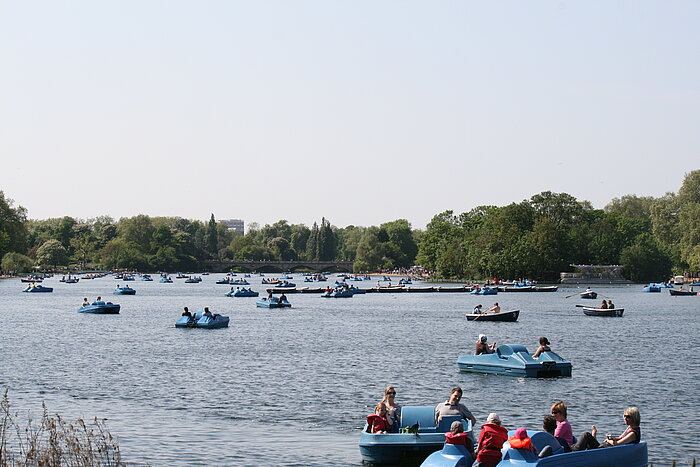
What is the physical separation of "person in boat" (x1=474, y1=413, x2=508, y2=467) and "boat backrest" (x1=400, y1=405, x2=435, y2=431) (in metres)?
4.39

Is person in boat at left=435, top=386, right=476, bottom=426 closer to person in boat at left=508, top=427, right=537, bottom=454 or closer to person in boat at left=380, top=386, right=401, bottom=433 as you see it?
person in boat at left=380, top=386, right=401, bottom=433

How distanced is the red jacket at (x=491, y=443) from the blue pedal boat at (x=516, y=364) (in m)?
23.5

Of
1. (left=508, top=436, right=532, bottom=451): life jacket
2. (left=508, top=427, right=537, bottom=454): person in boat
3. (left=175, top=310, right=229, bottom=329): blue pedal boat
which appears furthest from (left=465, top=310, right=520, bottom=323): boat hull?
(left=508, top=436, right=532, bottom=451): life jacket

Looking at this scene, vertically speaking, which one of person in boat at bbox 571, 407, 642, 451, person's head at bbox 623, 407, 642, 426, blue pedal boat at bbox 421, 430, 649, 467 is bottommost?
blue pedal boat at bbox 421, 430, 649, 467

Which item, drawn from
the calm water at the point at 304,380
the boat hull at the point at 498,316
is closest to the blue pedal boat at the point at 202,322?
the calm water at the point at 304,380

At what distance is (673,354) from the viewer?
60844mm

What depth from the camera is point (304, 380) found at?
154ft

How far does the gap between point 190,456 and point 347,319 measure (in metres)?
69.3

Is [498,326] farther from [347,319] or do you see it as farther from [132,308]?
[132,308]

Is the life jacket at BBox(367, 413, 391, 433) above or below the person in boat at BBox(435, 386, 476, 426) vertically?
below

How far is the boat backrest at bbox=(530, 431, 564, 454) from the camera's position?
76.9 ft

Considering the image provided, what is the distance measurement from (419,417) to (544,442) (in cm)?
509

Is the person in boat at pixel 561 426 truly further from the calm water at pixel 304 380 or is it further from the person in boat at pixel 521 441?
the calm water at pixel 304 380

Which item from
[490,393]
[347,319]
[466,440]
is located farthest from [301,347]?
[466,440]
